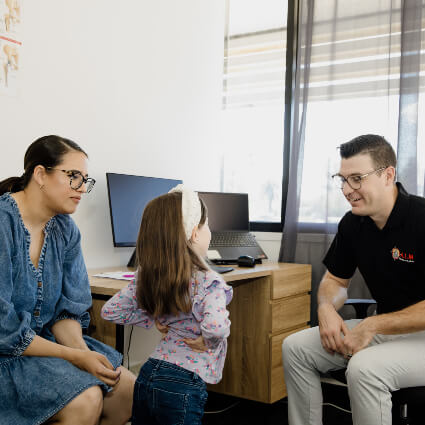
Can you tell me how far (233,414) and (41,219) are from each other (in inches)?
62.9

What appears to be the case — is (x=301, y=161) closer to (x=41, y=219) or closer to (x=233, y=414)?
(x=233, y=414)

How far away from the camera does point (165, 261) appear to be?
147cm

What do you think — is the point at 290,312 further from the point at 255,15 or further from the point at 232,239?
the point at 255,15

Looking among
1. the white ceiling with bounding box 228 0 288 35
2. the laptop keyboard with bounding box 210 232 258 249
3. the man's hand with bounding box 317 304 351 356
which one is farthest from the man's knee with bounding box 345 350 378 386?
the white ceiling with bounding box 228 0 288 35

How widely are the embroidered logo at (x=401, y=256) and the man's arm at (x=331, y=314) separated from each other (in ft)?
1.01

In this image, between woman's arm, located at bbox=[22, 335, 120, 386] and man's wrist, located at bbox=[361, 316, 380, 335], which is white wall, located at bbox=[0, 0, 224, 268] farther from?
man's wrist, located at bbox=[361, 316, 380, 335]

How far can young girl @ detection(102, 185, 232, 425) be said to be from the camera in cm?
143

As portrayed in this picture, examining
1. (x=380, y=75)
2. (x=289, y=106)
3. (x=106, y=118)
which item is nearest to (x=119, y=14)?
(x=106, y=118)

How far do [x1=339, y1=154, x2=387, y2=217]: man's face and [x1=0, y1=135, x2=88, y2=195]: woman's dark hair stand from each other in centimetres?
102

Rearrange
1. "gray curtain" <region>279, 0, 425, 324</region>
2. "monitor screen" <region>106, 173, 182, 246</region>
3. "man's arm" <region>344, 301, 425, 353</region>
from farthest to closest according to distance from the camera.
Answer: "gray curtain" <region>279, 0, 425, 324</region> < "monitor screen" <region>106, 173, 182, 246</region> < "man's arm" <region>344, 301, 425, 353</region>

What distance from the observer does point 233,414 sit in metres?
2.68

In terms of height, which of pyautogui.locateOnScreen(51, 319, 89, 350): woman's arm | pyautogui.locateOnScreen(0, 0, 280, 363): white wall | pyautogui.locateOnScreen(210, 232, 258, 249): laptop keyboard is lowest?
pyautogui.locateOnScreen(51, 319, 89, 350): woman's arm

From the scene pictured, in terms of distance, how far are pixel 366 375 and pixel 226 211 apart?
1610 millimetres

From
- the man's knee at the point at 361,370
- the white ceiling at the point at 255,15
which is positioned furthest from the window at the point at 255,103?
the man's knee at the point at 361,370
